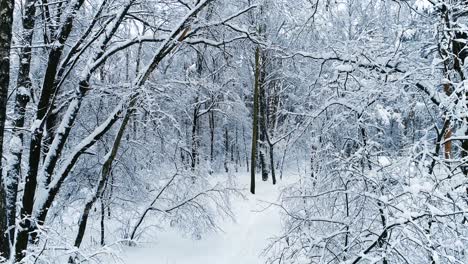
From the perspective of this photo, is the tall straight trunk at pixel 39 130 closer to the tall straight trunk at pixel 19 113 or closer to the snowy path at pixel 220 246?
the tall straight trunk at pixel 19 113

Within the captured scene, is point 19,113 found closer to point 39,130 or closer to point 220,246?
point 39,130

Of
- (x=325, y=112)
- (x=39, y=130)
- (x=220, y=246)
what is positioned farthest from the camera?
(x=220, y=246)

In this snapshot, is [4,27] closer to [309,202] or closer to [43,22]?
[43,22]

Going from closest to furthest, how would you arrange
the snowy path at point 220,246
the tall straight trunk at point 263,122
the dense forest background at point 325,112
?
the dense forest background at point 325,112
the snowy path at point 220,246
the tall straight trunk at point 263,122

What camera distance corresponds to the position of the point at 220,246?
11711mm

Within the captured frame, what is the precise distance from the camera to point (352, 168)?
150 inches

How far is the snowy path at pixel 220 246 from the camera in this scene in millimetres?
10430

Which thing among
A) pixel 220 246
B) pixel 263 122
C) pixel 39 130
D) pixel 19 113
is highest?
pixel 19 113

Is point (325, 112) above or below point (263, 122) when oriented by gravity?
above

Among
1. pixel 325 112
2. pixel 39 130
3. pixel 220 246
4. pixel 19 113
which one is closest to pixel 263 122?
pixel 220 246

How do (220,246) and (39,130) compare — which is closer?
(39,130)

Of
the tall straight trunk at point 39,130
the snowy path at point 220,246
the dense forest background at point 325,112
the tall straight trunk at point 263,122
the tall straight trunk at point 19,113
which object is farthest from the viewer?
the tall straight trunk at point 263,122

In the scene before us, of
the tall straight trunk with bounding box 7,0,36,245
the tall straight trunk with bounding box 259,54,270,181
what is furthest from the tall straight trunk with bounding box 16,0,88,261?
the tall straight trunk with bounding box 259,54,270,181

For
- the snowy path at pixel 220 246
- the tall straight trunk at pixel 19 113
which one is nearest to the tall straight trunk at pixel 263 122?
the snowy path at pixel 220 246
